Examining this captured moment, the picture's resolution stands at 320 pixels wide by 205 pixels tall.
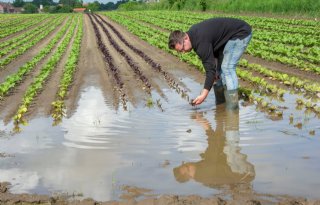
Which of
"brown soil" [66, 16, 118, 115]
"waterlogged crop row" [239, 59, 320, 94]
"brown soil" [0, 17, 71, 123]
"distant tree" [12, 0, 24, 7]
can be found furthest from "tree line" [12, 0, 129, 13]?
"waterlogged crop row" [239, 59, 320, 94]

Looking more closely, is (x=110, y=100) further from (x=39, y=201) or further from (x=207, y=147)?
(x=39, y=201)

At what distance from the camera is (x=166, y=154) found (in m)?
4.68

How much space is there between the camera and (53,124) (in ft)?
20.4

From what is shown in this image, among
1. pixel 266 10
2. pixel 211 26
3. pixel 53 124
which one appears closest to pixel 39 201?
pixel 53 124

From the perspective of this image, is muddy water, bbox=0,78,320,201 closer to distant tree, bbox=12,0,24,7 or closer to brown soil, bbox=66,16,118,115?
brown soil, bbox=66,16,118,115

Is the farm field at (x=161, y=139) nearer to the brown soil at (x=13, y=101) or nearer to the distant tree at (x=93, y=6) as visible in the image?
the brown soil at (x=13, y=101)

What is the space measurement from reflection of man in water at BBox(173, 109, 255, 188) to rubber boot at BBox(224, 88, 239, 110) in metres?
0.96

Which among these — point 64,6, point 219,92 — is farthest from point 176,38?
point 64,6

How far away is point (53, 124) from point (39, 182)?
223 cm

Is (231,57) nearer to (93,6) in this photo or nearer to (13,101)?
(13,101)

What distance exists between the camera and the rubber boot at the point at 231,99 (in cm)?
646

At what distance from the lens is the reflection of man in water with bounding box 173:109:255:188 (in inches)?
154

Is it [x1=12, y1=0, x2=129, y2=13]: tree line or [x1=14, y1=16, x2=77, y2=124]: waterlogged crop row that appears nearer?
[x1=14, y1=16, x2=77, y2=124]: waterlogged crop row

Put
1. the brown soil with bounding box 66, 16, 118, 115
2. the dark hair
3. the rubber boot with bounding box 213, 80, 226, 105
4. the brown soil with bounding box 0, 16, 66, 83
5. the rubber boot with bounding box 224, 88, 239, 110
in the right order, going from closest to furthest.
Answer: the dark hair
the rubber boot with bounding box 224, 88, 239, 110
the rubber boot with bounding box 213, 80, 226, 105
the brown soil with bounding box 66, 16, 118, 115
the brown soil with bounding box 0, 16, 66, 83
